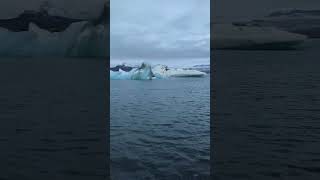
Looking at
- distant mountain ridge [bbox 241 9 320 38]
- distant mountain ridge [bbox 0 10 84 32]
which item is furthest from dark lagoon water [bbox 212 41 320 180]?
distant mountain ridge [bbox 0 10 84 32]

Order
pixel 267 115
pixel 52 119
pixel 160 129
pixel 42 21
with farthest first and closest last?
pixel 160 129, pixel 267 115, pixel 52 119, pixel 42 21

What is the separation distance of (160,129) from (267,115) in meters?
1.67

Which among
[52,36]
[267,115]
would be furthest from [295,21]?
[52,36]

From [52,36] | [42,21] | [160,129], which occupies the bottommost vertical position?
[160,129]

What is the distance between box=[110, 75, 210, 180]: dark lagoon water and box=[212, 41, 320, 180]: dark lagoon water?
1.22 feet

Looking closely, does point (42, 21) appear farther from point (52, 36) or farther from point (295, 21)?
point (295, 21)

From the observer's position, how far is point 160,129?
6.49 m

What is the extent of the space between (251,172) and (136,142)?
188 cm

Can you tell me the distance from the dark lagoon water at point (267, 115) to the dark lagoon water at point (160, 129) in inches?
14.6

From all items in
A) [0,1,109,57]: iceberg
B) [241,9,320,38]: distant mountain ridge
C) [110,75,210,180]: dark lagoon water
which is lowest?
[110,75,210,180]: dark lagoon water

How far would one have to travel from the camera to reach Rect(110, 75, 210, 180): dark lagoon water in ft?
15.2

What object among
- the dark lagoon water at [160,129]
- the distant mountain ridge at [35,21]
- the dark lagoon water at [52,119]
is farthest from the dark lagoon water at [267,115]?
the distant mountain ridge at [35,21]

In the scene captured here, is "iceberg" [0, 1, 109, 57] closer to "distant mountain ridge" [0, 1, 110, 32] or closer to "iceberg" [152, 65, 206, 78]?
"distant mountain ridge" [0, 1, 110, 32]

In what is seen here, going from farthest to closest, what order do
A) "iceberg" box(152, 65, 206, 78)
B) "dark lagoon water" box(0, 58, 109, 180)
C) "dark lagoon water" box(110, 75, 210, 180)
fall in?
"iceberg" box(152, 65, 206, 78)
"dark lagoon water" box(110, 75, 210, 180)
"dark lagoon water" box(0, 58, 109, 180)
